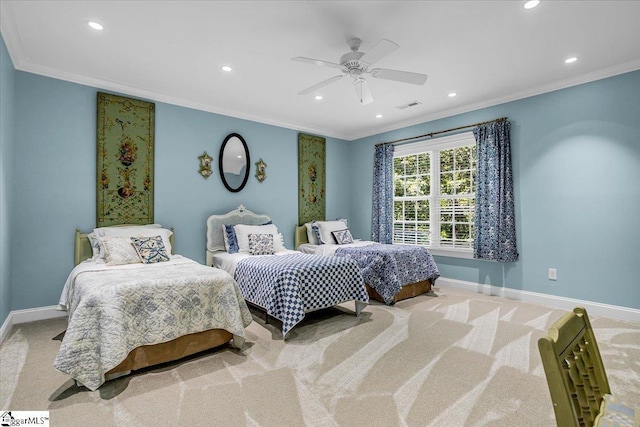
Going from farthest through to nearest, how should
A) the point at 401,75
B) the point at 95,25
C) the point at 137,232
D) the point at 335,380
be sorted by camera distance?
the point at 137,232, the point at 401,75, the point at 95,25, the point at 335,380

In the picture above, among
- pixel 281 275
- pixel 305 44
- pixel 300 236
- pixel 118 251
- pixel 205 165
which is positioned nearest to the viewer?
pixel 305 44

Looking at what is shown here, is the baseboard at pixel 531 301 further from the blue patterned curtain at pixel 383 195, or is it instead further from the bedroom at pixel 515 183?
the blue patterned curtain at pixel 383 195

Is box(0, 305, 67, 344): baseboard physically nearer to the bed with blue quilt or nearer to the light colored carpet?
the light colored carpet

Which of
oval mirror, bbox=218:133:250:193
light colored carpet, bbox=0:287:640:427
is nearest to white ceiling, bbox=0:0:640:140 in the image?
oval mirror, bbox=218:133:250:193

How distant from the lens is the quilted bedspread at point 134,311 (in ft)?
6.84

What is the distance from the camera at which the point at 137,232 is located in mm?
3750

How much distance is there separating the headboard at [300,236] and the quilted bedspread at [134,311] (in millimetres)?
2726

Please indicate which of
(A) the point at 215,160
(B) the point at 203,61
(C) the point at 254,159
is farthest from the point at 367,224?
(B) the point at 203,61

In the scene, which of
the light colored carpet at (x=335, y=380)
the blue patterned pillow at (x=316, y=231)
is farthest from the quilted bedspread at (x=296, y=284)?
the blue patterned pillow at (x=316, y=231)

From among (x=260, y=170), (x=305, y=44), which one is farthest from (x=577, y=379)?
(x=260, y=170)

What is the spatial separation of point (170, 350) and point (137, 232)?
182 centimetres

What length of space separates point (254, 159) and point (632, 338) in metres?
5.02

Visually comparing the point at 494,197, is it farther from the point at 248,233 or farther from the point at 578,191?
the point at 248,233

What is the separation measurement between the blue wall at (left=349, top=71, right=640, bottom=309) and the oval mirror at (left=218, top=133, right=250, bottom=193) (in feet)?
12.1
